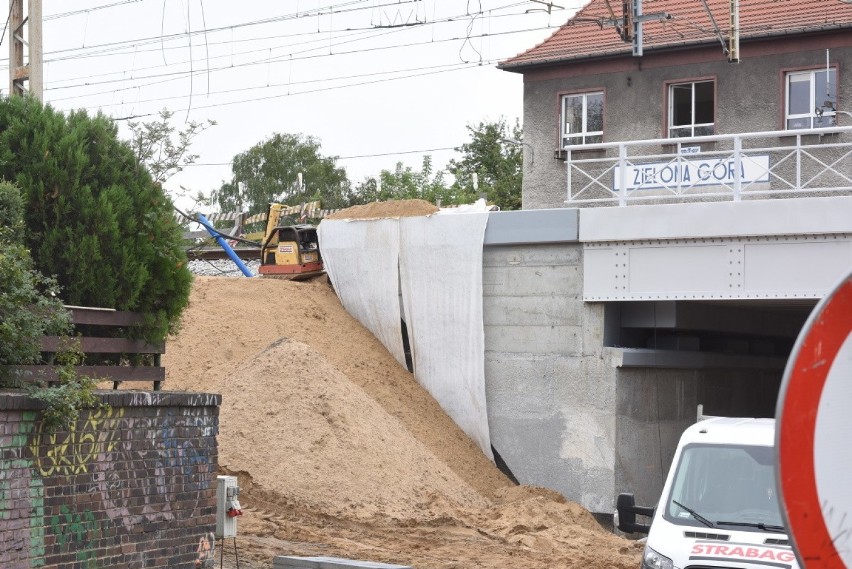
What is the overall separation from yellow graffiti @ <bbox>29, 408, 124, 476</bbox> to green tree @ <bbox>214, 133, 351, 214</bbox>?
209ft

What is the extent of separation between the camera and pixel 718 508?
938 cm

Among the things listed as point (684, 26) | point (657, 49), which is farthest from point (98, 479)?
point (684, 26)

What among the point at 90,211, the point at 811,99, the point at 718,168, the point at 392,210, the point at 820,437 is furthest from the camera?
the point at 811,99

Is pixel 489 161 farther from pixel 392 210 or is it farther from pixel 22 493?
pixel 22 493

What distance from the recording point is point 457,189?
67812mm

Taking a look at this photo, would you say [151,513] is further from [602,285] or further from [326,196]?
[326,196]

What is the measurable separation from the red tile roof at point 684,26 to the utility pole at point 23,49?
13.7 metres

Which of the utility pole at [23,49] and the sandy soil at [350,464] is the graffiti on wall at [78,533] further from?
the utility pole at [23,49]

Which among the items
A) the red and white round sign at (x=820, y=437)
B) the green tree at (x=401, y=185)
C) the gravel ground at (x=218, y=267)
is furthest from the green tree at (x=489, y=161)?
the red and white round sign at (x=820, y=437)

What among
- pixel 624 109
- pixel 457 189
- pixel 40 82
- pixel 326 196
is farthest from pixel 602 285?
pixel 326 196

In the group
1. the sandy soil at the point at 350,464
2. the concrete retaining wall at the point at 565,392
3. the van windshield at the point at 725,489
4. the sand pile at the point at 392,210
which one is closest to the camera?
the van windshield at the point at 725,489

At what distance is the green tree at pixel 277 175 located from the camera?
242 ft

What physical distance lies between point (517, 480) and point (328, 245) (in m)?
6.15

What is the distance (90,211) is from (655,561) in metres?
5.50
